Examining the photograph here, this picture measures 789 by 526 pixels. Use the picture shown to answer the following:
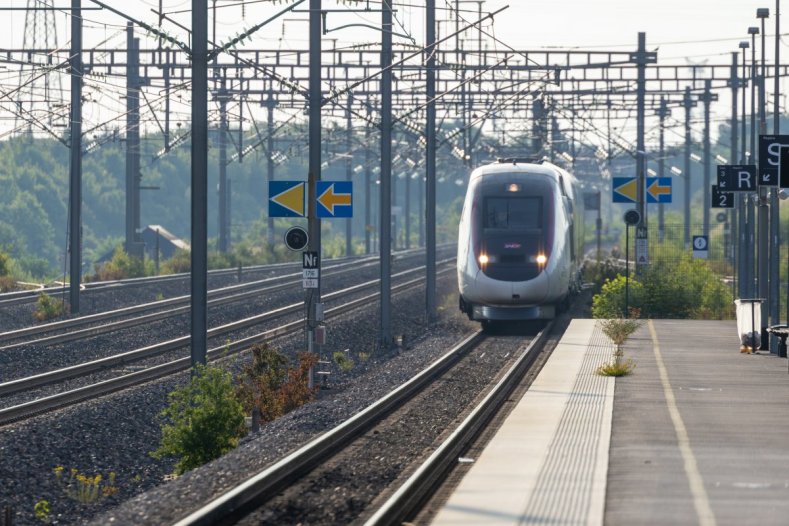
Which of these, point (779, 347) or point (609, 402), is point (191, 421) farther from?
point (779, 347)

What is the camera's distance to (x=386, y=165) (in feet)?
94.7

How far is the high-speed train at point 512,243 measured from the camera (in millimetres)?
30141

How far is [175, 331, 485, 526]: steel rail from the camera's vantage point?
36.2 feet

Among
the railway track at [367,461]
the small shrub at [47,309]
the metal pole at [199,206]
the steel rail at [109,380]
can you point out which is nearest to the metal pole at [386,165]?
the steel rail at [109,380]

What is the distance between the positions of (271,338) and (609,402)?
13486 mm

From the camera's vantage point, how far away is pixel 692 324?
32.9 m

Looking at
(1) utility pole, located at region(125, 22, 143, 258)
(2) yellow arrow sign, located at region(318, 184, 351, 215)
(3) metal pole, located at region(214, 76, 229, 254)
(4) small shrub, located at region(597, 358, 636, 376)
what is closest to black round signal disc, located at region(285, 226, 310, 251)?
(2) yellow arrow sign, located at region(318, 184, 351, 215)

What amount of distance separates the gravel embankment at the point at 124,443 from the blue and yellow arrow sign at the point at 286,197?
2989 mm

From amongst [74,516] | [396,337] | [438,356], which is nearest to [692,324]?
[396,337]

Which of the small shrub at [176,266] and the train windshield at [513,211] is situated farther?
the small shrub at [176,266]

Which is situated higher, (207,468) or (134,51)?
(134,51)

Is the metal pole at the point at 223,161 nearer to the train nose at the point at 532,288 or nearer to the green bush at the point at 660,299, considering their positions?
the green bush at the point at 660,299

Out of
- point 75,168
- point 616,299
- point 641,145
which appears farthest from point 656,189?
point 75,168

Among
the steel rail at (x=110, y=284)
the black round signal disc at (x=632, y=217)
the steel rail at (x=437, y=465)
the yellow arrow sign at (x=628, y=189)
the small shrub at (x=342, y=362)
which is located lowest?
the small shrub at (x=342, y=362)
